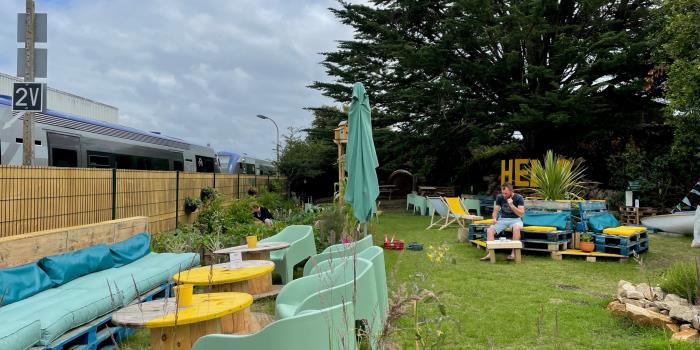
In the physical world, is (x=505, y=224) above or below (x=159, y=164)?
below

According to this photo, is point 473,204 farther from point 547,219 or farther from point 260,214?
point 260,214

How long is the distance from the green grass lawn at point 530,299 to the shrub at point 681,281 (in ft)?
2.08

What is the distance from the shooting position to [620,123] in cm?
1684

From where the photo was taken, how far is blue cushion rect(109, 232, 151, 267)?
18.3 feet

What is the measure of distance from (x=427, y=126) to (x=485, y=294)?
14247 mm

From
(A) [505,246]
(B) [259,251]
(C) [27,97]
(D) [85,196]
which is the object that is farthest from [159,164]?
(A) [505,246]

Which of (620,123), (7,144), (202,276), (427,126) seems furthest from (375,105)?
(202,276)

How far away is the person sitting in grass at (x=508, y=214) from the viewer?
8.39 metres

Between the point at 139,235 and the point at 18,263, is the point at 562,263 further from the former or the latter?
the point at 18,263

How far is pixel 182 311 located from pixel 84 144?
9567mm

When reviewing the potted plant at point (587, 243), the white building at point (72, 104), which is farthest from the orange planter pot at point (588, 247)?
the white building at point (72, 104)

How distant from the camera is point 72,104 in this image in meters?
25.4

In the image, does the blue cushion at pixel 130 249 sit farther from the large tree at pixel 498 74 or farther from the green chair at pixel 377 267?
the large tree at pixel 498 74

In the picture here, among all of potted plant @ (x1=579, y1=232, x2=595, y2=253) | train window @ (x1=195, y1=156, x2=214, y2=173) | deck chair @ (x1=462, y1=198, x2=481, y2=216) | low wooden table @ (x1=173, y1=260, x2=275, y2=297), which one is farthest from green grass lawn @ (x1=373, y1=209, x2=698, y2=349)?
train window @ (x1=195, y1=156, x2=214, y2=173)
